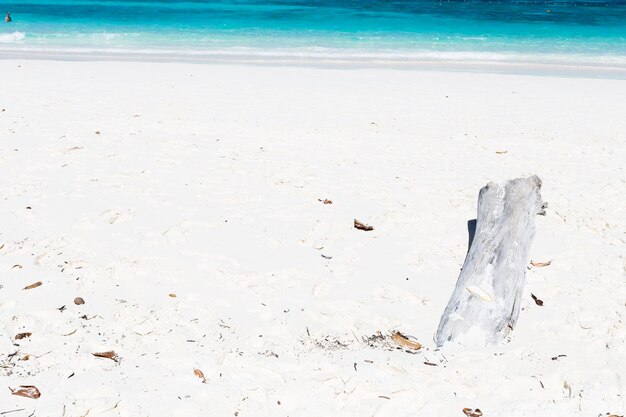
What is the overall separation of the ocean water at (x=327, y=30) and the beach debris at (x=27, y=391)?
48.6 feet

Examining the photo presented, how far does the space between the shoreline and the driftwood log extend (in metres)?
10.8

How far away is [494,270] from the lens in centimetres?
362

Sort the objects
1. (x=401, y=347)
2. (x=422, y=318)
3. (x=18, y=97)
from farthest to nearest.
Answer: (x=18, y=97) < (x=422, y=318) < (x=401, y=347)

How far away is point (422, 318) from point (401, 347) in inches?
13.4

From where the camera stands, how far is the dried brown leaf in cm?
273

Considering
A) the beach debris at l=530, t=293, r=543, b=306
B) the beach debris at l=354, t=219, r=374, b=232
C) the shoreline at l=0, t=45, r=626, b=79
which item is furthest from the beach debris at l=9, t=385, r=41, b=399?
the shoreline at l=0, t=45, r=626, b=79

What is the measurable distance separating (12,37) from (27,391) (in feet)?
69.4

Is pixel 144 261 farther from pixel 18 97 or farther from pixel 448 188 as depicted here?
pixel 18 97

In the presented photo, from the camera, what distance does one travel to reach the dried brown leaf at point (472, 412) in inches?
108

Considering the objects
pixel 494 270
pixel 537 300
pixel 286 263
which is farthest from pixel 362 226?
pixel 537 300

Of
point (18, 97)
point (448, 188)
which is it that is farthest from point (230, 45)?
point (448, 188)

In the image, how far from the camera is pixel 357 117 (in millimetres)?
8539

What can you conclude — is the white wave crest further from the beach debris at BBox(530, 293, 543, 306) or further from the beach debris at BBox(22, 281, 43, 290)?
the beach debris at BBox(530, 293, 543, 306)

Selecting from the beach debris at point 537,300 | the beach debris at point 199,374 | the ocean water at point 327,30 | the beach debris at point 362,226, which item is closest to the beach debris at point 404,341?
the beach debris at point 537,300
